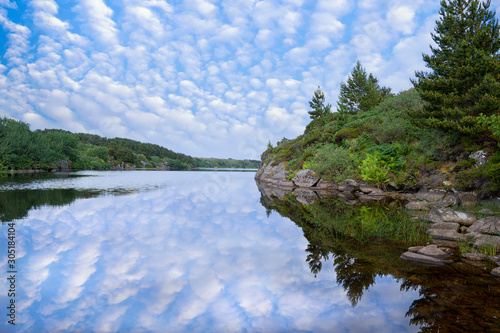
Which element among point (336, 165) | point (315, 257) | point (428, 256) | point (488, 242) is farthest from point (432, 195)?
point (315, 257)

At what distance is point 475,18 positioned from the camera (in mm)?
13898

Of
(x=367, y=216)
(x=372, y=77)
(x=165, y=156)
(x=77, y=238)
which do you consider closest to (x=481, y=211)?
(x=367, y=216)

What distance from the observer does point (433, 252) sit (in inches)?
222

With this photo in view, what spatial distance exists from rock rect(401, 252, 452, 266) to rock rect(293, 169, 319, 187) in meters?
18.1

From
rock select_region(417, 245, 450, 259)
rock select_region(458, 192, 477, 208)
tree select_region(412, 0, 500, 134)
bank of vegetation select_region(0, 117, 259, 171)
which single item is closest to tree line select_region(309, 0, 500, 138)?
tree select_region(412, 0, 500, 134)

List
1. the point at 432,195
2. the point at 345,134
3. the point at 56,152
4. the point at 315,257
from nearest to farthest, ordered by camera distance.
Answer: the point at 315,257 < the point at 432,195 < the point at 345,134 < the point at 56,152

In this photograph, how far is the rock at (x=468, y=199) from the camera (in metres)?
11.0

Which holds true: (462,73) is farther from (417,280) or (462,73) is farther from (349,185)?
(417,280)

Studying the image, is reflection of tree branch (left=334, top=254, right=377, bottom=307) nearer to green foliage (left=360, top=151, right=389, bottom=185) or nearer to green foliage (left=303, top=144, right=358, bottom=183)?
green foliage (left=360, top=151, right=389, bottom=185)

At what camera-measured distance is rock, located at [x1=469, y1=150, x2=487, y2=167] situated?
39.1 feet

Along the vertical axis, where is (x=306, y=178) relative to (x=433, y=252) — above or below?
above

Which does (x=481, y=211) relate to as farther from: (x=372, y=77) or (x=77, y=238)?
(x=372, y=77)

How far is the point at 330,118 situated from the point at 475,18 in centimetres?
2125

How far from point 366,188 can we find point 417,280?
15.4 metres
